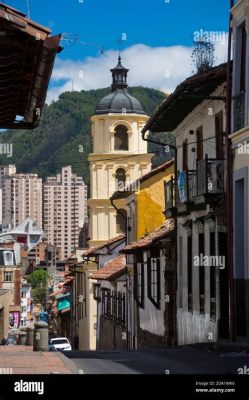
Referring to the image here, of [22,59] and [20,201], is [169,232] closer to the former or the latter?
[20,201]

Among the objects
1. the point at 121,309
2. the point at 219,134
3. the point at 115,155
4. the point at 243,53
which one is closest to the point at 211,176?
the point at 219,134

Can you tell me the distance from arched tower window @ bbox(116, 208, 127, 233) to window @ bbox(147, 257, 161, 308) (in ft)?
31.2

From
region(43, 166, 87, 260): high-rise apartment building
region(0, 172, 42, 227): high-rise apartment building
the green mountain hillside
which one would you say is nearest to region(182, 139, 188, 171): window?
region(0, 172, 42, 227): high-rise apartment building

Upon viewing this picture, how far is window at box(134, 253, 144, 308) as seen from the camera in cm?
3553

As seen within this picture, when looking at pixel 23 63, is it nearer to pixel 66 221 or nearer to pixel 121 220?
pixel 121 220

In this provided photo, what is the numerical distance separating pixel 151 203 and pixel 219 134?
15.2m

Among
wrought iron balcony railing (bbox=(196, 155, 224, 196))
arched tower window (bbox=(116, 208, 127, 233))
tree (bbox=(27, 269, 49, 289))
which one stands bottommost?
tree (bbox=(27, 269, 49, 289))

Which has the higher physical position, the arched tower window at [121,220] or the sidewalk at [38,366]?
the arched tower window at [121,220]

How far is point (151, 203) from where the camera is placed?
3894 cm

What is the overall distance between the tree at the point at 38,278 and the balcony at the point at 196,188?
3965 inches

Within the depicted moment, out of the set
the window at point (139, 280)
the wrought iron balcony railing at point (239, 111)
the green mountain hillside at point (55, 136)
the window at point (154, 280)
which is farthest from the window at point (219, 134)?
the window at point (139, 280)

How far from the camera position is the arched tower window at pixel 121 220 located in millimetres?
43281

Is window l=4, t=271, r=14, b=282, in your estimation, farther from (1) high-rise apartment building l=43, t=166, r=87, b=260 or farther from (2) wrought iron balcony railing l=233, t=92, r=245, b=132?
(2) wrought iron balcony railing l=233, t=92, r=245, b=132

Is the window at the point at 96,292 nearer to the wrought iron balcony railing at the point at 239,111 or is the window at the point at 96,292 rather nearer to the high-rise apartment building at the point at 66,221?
the high-rise apartment building at the point at 66,221
